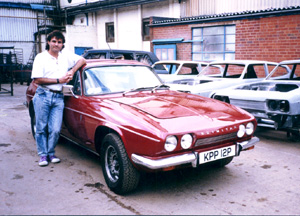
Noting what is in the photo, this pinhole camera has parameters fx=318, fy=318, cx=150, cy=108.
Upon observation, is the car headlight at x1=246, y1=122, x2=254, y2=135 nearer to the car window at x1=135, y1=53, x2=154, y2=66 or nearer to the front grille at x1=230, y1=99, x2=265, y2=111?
the front grille at x1=230, y1=99, x2=265, y2=111

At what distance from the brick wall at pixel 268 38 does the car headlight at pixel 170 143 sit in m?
9.06

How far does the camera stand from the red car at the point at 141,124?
3.24 metres

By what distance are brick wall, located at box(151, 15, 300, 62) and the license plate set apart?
27.6 ft

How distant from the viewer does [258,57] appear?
38.8ft

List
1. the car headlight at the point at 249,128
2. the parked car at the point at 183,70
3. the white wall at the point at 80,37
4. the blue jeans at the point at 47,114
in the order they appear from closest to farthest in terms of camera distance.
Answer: the car headlight at the point at 249,128 → the blue jeans at the point at 47,114 → the parked car at the point at 183,70 → the white wall at the point at 80,37

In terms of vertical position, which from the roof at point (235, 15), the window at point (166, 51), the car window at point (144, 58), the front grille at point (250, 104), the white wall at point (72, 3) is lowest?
the front grille at point (250, 104)

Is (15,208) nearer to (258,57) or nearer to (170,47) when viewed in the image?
(258,57)

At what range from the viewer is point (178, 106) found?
152 inches

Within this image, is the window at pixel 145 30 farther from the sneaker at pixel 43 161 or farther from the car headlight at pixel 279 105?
the sneaker at pixel 43 161

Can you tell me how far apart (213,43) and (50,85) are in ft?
33.1

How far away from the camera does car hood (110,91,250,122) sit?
3.63 m

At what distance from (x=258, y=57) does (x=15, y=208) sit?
10.5 metres

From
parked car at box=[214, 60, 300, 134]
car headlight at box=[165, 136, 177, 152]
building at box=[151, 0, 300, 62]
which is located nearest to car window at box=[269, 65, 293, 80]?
parked car at box=[214, 60, 300, 134]

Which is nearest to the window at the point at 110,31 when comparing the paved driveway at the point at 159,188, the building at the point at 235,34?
the building at the point at 235,34
